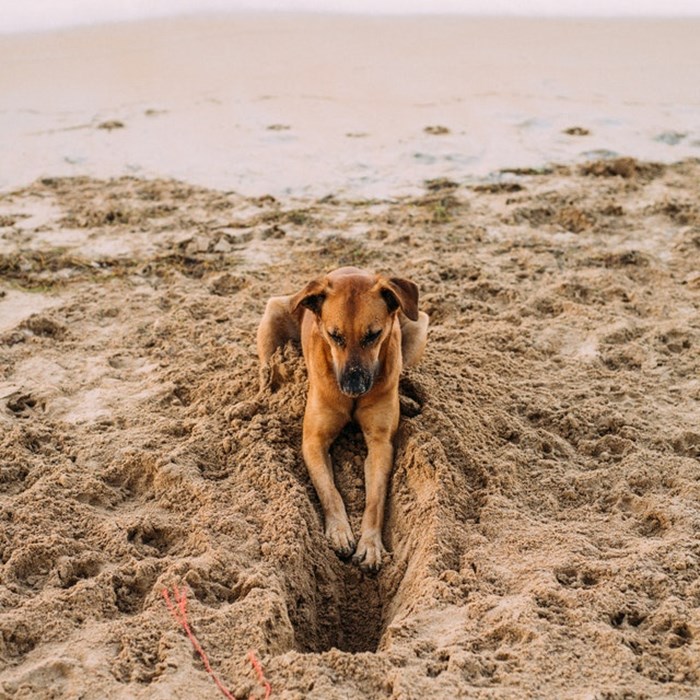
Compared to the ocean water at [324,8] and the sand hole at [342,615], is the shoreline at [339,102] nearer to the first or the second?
the ocean water at [324,8]

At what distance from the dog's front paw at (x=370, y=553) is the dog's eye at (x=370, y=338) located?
943mm

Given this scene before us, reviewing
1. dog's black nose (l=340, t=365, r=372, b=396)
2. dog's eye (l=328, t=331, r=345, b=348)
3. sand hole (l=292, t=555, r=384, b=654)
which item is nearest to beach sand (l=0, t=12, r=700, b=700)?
sand hole (l=292, t=555, r=384, b=654)

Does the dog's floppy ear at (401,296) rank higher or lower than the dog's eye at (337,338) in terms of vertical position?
higher

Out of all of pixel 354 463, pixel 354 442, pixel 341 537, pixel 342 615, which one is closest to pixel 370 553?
pixel 341 537

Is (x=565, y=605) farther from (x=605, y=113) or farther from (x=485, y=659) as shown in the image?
(x=605, y=113)

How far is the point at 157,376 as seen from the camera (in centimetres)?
550

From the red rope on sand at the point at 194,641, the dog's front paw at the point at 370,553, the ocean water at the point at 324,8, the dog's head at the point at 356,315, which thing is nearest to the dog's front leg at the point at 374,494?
the dog's front paw at the point at 370,553

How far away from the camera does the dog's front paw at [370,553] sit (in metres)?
4.22

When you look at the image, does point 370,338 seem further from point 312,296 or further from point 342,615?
point 342,615

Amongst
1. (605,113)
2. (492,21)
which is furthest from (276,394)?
(492,21)

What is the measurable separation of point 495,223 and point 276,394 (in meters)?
3.30

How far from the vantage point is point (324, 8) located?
17.4 metres

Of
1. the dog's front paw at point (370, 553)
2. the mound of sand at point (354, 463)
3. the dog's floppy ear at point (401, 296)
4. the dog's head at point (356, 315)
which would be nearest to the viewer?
the mound of sand at point (354, 463)

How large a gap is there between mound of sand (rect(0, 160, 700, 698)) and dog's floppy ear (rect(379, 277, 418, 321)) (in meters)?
0.64
